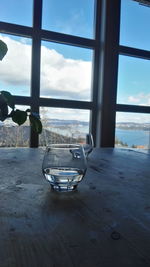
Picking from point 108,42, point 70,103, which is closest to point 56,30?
point 108,42

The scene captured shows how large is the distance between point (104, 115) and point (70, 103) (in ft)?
2.04

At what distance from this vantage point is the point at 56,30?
3.28 metres

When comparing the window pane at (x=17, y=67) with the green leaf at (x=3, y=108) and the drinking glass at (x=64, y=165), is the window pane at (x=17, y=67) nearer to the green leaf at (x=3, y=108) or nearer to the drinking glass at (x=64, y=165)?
the green leaf at (x=3, y=108)

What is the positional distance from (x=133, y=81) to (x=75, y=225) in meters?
3.66

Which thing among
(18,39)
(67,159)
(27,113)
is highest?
(18,39)

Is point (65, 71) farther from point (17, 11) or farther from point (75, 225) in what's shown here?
point (75, 225)

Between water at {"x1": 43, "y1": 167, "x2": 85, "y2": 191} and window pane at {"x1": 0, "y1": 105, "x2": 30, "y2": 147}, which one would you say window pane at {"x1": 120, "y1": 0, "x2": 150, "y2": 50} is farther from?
water at {"x1": 43, "y1": 167, "x2": 85, "y2": 191}

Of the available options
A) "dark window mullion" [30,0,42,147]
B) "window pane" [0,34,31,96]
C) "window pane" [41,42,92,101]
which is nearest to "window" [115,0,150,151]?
"window pane" [41,42,92,101]

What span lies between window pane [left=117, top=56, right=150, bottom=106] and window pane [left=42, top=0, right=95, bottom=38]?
2.77 ft

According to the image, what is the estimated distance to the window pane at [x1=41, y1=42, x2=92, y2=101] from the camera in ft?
10.8

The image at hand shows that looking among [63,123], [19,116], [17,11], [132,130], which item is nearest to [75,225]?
[19,116]

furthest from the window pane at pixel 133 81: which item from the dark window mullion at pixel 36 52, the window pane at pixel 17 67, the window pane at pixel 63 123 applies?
the window pane at pixel 17 67

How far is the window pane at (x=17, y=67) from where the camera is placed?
10.3 ft

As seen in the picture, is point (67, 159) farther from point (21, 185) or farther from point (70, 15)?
point (70, 15)
